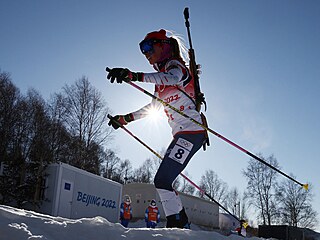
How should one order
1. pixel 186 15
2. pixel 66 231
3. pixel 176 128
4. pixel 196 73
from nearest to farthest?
pixel 66 231 < pixel 176 128 < pixel 196 73 < pixel 186 15

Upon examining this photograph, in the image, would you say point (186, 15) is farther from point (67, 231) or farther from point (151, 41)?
point (67, 231)

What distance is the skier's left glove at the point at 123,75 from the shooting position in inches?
136

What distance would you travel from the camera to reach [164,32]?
4.05 meters

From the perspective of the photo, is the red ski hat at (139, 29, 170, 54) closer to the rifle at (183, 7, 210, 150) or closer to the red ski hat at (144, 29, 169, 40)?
the red ski hat at (144, 29, 169, 40)

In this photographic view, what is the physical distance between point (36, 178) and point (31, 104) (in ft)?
57.8

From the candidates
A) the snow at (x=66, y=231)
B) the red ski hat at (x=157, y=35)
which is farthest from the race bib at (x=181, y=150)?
the snow at (x=66, y=231)

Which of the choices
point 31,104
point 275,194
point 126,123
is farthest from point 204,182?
point 126,123

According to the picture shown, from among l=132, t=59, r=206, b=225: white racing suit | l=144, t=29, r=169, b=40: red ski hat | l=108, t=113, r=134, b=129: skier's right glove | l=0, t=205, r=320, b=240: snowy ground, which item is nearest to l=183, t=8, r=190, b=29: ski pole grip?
l=144, t=29, r=169, b=40: red ski hat

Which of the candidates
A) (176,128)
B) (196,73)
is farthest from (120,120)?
(196,73)

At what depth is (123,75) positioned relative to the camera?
136 inches

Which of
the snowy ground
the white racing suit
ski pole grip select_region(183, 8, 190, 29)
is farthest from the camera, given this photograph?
ski pole grip select_region(183, 8, 190, 29)

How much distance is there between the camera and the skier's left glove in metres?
3.46

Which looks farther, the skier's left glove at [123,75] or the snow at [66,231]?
the skier's left glove at [123,75]

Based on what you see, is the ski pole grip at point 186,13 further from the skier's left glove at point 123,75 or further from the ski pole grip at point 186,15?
the skier's left glove at point 123,75
